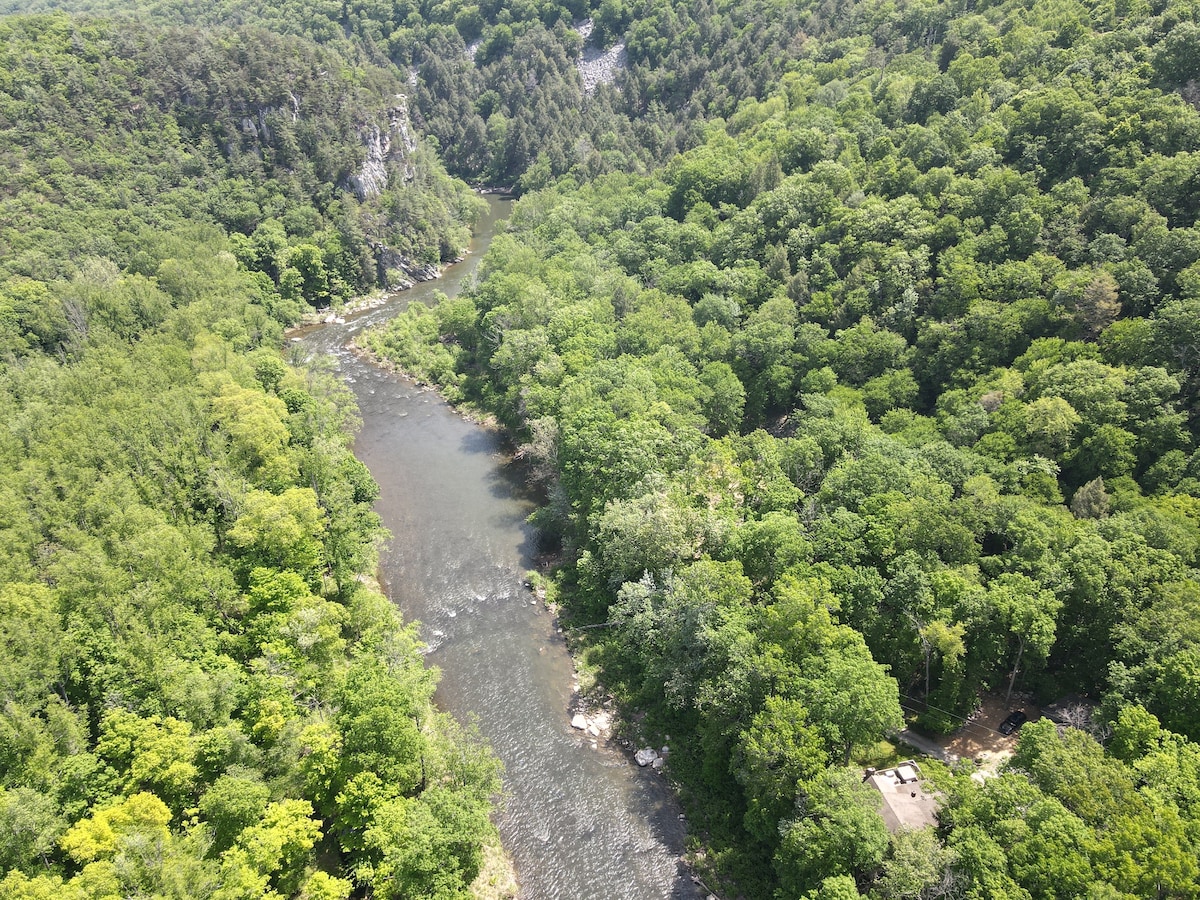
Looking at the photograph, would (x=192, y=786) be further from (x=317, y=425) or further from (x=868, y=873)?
(x=317, y=425)

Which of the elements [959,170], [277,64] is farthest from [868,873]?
[277,64]

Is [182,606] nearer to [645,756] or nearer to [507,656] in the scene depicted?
[507,656]

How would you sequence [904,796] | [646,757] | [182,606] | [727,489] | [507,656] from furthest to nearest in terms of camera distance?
1. [727,489]
2. [507,656]
3. [646,757]
4. [182,606]
5. [904,796]

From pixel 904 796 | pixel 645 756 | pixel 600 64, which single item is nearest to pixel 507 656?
pixel 645 756

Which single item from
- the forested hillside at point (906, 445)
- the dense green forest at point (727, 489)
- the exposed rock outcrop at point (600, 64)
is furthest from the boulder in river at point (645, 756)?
the exposed rock outcrop at point (600, 64)

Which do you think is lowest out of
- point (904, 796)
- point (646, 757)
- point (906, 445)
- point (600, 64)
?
point (646, 757)

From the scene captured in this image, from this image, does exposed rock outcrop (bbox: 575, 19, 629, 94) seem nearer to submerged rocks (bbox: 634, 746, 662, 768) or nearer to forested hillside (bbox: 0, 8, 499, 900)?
forested hillside (bbox: 0, 8, 499, 900)

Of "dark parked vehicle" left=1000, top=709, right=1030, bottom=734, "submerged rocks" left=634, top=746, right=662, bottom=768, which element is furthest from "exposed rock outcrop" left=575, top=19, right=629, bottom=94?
"dark parked vehicle" left=1000, top=709, right=1030, bottom=734
